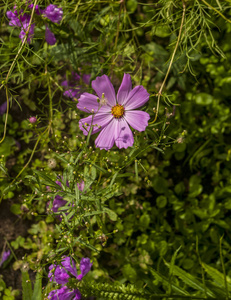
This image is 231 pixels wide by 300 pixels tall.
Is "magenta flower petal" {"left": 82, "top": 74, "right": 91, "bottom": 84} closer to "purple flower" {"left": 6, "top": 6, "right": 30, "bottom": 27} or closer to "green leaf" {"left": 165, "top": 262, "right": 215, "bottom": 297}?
"purple flower" {"left": 6, "top": 6, "right": 30, "bottom": 27}

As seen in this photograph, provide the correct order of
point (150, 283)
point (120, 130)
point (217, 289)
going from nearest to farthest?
point (120, 130), point (217, 289), point (150, 283)

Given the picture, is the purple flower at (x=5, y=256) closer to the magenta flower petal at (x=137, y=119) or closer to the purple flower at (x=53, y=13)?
the magenta flower petal at (x=137, y=119)

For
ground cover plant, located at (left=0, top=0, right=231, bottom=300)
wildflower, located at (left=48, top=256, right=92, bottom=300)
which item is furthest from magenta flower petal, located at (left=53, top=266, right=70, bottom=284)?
ground cover plant, located at (left=0, top=0, right=231, bottom=300)

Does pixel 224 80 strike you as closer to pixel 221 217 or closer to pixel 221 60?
pixel 221 60

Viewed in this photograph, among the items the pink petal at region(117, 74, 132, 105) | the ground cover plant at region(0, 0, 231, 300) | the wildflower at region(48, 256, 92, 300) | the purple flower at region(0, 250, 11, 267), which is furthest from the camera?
the purple flower at region(0, 250, 11, 267)

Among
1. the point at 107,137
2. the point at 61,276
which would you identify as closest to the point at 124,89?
the point at 107,137

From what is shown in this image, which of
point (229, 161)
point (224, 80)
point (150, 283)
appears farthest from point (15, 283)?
point (224, 80)

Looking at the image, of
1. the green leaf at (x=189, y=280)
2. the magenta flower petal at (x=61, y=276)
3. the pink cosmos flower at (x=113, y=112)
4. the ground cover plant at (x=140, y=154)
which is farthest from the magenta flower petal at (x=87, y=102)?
the green leaf at (x=189, y=280)

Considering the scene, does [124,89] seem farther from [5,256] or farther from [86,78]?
[5,256]
